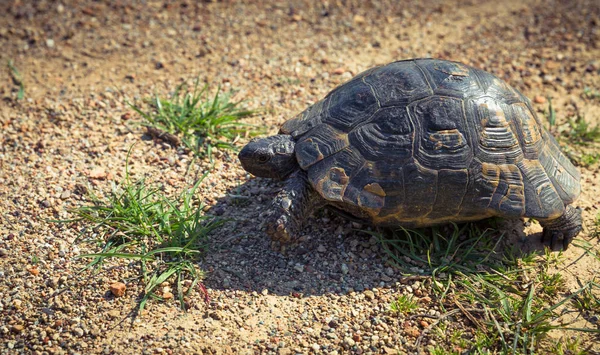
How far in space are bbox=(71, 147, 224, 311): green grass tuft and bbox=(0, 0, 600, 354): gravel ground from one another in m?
0.13

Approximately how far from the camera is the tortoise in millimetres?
4051

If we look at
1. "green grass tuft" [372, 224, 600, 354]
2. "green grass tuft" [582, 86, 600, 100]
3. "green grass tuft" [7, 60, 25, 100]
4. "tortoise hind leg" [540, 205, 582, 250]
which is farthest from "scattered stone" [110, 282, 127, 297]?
"green grass tuft" [582, 86, 600, 100]

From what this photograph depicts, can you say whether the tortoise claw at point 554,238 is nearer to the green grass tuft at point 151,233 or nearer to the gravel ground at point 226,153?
the gravel ground at point 226,153

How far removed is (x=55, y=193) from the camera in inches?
186

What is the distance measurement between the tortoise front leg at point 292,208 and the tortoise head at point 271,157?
0.41ft

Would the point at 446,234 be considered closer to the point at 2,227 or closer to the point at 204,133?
the point at 204,133

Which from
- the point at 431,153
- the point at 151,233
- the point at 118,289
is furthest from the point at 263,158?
the point at 118,289

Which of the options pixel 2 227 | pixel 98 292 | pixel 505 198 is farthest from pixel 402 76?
pixel 2 227

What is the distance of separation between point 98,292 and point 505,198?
326 cm

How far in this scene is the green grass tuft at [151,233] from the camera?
4098mm

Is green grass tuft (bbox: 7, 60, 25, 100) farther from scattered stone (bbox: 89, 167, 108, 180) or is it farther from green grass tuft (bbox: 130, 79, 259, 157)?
scattered stone (bbox: 89, 167, 108, 180)

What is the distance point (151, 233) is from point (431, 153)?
94.3 inches

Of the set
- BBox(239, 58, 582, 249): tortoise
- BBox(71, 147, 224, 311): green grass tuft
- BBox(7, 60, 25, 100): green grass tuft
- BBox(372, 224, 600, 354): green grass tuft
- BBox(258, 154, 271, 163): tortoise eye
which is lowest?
BBox(71, 147, 224, 311): green grass tuft

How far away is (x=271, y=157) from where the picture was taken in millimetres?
4434
